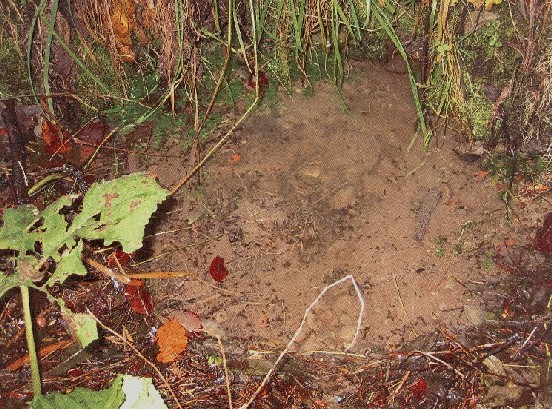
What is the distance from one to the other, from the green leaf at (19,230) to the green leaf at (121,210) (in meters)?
0.17

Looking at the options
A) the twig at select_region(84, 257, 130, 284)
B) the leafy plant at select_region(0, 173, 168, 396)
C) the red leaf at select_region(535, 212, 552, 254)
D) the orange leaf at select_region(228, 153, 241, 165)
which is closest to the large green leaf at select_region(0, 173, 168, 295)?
the leafy plant at select_region(0, 173, 168, 396)

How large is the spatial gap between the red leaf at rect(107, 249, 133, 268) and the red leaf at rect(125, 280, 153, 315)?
0.13 meters

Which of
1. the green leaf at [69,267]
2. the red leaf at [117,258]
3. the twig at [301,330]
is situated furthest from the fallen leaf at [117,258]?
the twig at [301,330]

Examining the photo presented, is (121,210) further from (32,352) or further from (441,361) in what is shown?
(441,361)

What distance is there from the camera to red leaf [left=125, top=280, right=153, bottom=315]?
2.13m

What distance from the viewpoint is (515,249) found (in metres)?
2.24

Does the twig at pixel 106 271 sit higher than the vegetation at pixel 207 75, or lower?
lower

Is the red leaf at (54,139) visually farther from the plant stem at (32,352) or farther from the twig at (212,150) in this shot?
the plant stem at (32,352)

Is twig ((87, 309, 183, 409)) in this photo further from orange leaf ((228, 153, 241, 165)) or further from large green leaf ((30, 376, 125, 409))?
orange leaf ((228, 153, 241, 165))

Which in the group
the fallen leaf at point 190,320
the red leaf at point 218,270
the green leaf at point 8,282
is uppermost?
the green leaf at point 8,282

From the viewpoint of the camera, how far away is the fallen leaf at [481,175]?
2.46 meters

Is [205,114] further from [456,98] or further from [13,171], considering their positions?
[456,98]

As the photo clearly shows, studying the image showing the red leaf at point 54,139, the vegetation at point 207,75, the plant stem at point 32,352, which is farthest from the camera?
the red leaf at point 54,139

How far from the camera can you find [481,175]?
8.11 ft
